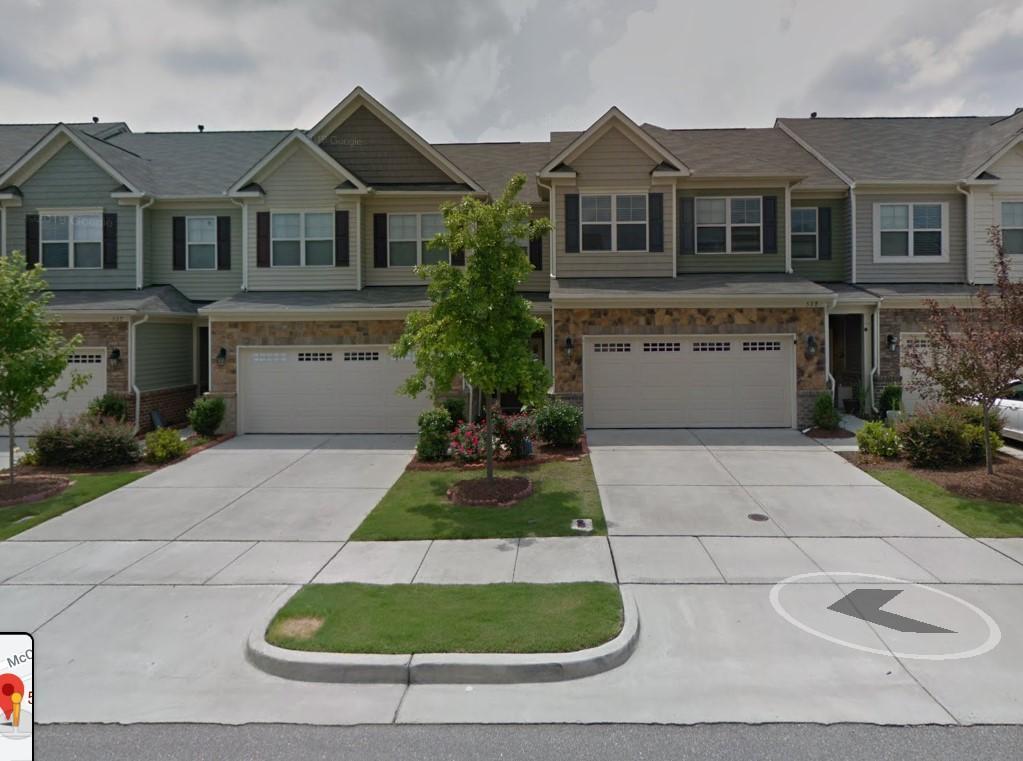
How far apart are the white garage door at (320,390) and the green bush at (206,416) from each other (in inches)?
23.6

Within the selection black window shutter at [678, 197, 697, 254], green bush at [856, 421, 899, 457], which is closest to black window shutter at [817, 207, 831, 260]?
black window shutter at [678, 197, 697, 254]

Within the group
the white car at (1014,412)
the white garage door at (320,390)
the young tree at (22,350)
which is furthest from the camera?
the white garage door at (320,390)

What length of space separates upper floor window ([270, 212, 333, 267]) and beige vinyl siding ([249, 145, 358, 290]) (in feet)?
0.56

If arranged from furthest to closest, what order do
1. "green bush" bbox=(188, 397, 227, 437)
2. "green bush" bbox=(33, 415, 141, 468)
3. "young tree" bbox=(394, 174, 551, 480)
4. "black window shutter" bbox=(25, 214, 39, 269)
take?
"black window shutter" bbox=(25, 214, 39, 269) → "green bush" bbox=(188, 397, 227, 437) → "green bush" bbox=(33, 415, 141, 468) → "young tree" bbox=(394, 174, 551, 480)

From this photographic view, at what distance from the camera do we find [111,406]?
619 inches

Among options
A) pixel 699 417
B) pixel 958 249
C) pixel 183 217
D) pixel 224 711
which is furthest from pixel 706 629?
pixel 183 217

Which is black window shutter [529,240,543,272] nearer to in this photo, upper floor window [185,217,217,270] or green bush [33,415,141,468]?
upper floor window [185,217,217,270]

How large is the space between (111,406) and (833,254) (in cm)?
2038

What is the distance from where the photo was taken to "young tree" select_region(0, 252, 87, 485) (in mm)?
10625

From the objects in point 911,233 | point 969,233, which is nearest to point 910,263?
point 911,233

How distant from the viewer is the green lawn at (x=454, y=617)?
5.23 metres

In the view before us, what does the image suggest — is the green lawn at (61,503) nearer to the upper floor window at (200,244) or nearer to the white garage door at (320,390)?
the white garage door at (320,390)

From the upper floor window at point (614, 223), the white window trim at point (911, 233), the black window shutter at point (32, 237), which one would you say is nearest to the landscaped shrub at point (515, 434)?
the upper floor window at point (614, 223)

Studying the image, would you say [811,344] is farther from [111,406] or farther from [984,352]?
[111,406]
